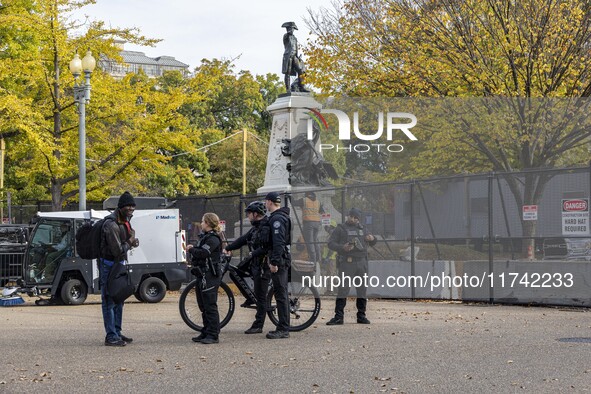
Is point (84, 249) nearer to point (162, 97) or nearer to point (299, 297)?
point (299, 297)

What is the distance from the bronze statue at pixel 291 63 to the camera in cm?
3059

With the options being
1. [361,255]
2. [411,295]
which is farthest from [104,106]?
[361,255]

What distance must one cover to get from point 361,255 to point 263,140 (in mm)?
52445

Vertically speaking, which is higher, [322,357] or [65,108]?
[65,108]

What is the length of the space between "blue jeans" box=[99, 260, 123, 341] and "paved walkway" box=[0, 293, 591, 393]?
0.27 meters

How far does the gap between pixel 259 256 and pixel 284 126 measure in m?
16.5

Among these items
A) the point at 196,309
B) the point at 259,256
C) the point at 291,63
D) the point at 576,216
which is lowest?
the point at 196,309

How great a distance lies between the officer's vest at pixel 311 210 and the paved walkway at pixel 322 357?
22.9 ft

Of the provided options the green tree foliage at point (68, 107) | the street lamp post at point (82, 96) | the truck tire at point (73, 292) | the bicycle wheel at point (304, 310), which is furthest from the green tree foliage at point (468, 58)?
the bicycle wheel at point (304, 310)

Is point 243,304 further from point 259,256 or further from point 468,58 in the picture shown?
point 468,58

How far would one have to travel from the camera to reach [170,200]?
3108cm

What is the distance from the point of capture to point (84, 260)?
2189cm

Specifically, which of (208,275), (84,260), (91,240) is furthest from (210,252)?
(84,260)

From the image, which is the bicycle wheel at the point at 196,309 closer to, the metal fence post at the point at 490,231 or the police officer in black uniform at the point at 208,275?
the police officer in black uniform at the point at 208,275
